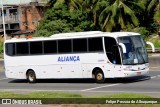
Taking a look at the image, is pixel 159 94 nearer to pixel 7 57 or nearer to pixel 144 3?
pixel 7 57

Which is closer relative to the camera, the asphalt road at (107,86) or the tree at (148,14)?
the asphalt road at (107,86)

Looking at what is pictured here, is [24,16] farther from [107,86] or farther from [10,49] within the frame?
[107,86]

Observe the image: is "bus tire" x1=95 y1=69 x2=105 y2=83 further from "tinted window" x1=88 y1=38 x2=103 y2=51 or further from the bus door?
"tinted window" x1=88 y1=38 x2=103 y2=51

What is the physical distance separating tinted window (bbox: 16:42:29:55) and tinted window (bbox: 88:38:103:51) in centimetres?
483

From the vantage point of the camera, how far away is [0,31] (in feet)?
252

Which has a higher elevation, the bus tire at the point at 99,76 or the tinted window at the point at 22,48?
the tinted window at the point at 22,48

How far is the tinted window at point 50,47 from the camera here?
2830cm

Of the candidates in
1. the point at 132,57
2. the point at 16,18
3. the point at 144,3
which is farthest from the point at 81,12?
the point at 132,57

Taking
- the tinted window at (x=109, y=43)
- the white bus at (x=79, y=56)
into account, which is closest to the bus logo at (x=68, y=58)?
the white bus at (x=79, y=56)

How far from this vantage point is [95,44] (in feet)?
86.6

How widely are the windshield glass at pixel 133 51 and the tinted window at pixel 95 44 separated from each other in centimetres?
115

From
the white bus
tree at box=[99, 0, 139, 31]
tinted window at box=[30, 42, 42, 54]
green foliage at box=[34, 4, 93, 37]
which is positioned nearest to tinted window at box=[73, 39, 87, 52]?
the white bus

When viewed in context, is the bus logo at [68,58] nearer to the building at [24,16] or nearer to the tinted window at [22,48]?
the tinted window at [22,48]

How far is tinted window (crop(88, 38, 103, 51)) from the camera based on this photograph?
85.6ft
